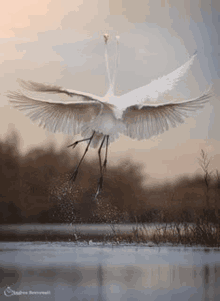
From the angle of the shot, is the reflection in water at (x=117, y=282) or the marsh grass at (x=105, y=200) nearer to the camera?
the reflection in water at (x=117, y=282)

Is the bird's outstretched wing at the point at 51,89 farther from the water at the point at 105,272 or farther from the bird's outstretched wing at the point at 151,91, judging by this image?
the water at the point at 105,272

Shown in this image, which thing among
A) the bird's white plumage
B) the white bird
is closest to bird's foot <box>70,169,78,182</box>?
the white bird

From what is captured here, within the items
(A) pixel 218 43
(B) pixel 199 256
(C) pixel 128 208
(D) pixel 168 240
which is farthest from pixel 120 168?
(A) pixel 218 43

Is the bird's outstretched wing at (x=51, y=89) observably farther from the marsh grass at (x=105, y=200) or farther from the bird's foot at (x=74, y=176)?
the bird's foot at (x=74, y=176)

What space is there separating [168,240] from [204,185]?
460 mm

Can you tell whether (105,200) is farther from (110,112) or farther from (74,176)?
(110,112)

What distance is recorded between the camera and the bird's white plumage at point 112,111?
2.69 meters

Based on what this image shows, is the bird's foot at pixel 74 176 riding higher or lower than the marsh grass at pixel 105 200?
higher

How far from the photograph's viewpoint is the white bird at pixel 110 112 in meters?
2.69

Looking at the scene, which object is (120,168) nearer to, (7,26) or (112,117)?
(112,117)

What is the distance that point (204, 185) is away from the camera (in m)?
2.69

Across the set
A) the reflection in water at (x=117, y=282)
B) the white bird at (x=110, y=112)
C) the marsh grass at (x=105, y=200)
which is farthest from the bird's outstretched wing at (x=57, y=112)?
the reflection in water at (x=117, y=282)

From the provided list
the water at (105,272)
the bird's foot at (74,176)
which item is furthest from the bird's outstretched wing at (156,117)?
the water at (105,272)

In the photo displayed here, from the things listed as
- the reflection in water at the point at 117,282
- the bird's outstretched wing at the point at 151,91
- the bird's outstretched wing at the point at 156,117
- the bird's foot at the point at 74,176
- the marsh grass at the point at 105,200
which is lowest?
the reflection in water at the point at 117,282
